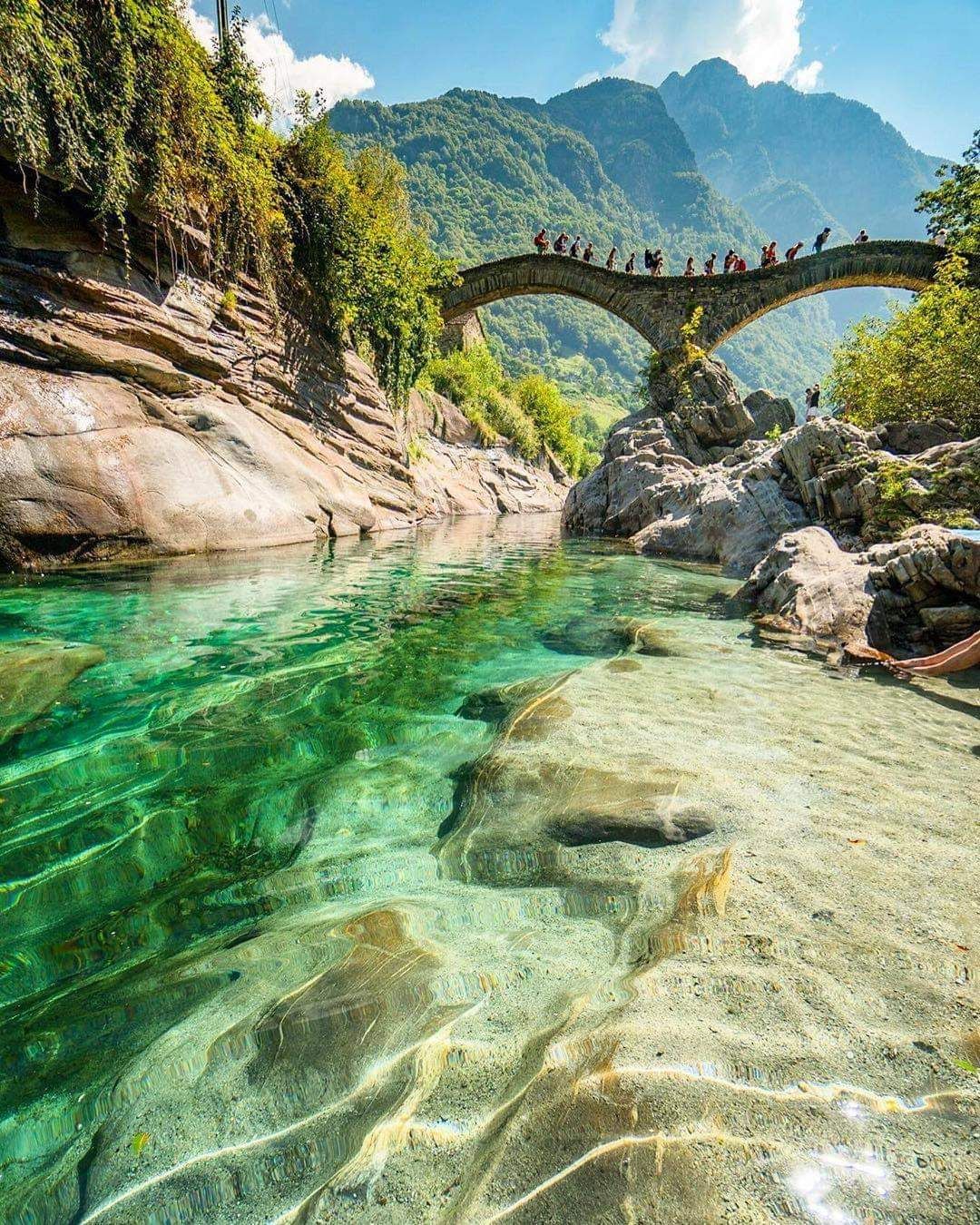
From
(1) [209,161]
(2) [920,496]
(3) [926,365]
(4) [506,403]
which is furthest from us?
(4) [506,403]

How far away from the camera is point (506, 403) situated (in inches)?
1268

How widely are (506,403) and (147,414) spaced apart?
25857 mm

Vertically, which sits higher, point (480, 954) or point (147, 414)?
point (147, 414)

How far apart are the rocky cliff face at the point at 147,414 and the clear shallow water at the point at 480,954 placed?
4489 millimetres

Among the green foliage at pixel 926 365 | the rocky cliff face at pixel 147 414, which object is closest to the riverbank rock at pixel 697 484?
the green foliage at pixel 926 365

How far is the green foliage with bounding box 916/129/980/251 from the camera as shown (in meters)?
15.9

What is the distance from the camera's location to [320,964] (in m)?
1.57

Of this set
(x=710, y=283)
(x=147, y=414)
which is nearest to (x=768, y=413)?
(x=710, y=283)

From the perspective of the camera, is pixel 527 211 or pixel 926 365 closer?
pixel 926 365

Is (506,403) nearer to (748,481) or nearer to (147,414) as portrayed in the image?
(748,481)

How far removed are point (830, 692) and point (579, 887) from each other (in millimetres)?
2784

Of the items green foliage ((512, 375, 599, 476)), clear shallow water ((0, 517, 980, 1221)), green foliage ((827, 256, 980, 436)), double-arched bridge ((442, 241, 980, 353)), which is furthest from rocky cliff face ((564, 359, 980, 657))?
green foliage ((512, 375, 599, 476))

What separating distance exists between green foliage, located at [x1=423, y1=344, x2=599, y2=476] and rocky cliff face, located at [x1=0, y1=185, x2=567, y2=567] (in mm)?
10391

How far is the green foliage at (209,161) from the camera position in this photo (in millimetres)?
Answer: 7645
